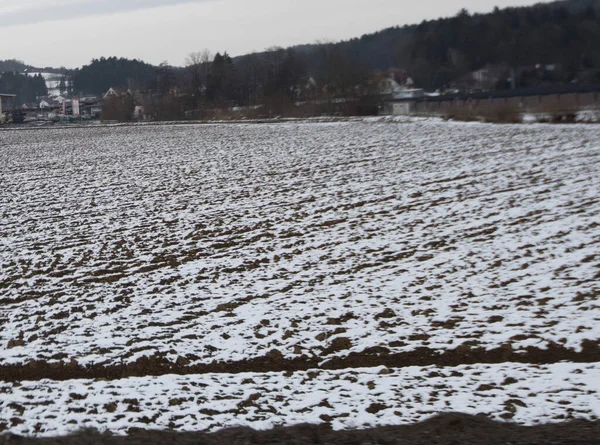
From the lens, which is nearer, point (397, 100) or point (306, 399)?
point (306, 399)

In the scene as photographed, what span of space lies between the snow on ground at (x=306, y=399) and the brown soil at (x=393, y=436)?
103 mm

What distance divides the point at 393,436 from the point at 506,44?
366 feet

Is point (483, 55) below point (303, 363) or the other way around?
the other way around

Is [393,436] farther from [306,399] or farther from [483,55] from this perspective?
[483,55]

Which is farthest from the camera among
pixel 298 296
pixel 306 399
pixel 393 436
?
pixel 298 296

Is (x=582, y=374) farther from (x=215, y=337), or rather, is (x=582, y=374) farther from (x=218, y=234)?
(x=218, y=234)

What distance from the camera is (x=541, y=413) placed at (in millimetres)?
5047

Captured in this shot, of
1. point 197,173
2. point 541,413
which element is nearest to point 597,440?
point 541,413

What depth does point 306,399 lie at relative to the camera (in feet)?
17.8

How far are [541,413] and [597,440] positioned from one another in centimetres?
49

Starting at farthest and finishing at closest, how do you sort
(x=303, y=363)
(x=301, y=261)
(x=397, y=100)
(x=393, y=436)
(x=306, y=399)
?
(x=397, y=100)
(x=301, y=261)
(x=303, y=363)
(x=306, y=399)
(x=393, y=436)

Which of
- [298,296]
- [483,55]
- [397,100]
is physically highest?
[483,55]

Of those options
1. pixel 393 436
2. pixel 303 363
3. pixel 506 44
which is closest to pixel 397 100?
pixel 506 44

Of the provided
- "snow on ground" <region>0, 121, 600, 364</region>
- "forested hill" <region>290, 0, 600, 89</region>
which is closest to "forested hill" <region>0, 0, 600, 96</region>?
"forested hill" <region>290, 0, 600, 89</region>
